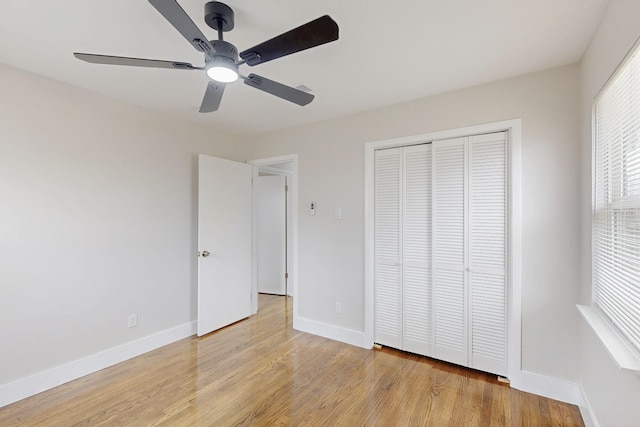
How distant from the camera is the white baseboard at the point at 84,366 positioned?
214 cm

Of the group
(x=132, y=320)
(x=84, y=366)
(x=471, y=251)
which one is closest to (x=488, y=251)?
(x=471, y=251)

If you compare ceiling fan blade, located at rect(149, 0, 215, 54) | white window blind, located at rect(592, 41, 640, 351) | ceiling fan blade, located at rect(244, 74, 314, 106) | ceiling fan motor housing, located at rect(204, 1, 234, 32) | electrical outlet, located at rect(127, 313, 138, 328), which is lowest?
electrical outlet, located at rect(127, 313, 138, 328)

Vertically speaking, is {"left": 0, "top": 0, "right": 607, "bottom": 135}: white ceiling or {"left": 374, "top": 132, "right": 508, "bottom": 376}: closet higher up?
{"left": 0, "top": 0, "right": 607, "bottom": 135}: white ceiling

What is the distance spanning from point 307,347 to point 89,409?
176cm

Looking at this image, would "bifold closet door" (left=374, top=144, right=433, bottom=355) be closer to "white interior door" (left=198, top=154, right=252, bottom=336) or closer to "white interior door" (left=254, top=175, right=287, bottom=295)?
"white interior door" (left=198, top=154, right=252, bottom=336)

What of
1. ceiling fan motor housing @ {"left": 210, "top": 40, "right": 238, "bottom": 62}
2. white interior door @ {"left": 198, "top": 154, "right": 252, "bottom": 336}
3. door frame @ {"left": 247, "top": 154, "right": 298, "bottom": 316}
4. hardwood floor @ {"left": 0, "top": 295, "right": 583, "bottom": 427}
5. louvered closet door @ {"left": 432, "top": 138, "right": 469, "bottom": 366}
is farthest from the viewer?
door frame @ {"left": 247, "top": 154, "right": 298, "bottom": 316}

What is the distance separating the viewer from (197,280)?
348 centimetres

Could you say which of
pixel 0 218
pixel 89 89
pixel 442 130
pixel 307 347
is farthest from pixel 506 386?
pixel 89 89

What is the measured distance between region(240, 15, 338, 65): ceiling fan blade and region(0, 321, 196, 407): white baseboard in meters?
2.77

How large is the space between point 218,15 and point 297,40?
50cm

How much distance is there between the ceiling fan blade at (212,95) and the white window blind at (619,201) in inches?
79.3

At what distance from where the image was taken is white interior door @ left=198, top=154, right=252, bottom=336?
334 cm

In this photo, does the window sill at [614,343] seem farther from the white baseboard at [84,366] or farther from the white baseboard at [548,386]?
the white baseboard at [84,366]

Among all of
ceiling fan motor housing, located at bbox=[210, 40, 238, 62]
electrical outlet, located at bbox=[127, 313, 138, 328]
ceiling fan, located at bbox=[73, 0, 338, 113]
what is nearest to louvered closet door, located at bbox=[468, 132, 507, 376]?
ceiling fan, located at bbox=[73, 0, 338, 113]
